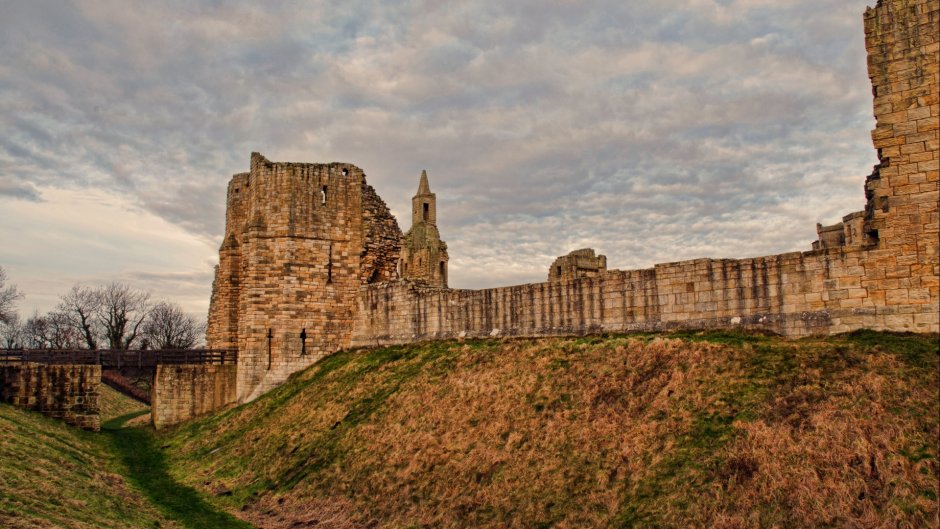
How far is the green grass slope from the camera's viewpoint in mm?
13297

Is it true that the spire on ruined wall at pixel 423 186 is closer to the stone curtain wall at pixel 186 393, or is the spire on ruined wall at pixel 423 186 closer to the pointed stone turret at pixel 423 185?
the pointed stone turret at pixel 423 185

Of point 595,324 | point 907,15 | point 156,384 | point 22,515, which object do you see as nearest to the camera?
point 22,515

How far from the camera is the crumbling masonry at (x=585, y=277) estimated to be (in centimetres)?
1434

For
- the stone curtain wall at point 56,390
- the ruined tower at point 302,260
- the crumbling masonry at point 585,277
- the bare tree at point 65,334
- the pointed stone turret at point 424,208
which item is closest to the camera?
the crumbling masonry at point 585,277

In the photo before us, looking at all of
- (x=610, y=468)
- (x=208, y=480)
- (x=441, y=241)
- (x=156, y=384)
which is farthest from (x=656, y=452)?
(x=441, y=241)

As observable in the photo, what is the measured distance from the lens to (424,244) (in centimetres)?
4794

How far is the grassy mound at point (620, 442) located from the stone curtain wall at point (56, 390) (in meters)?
10.8

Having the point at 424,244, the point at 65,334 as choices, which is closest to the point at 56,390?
the point at 424,244

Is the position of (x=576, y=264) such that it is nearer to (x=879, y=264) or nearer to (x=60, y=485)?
(x=879, y=264)

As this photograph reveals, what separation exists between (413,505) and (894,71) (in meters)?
13.8

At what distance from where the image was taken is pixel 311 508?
17.0 metres

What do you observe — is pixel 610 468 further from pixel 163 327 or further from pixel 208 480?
pixel 163 327

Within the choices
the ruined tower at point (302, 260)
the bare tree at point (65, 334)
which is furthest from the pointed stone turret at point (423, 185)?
the bare tree at point (65, 334)

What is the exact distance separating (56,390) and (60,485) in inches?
611
